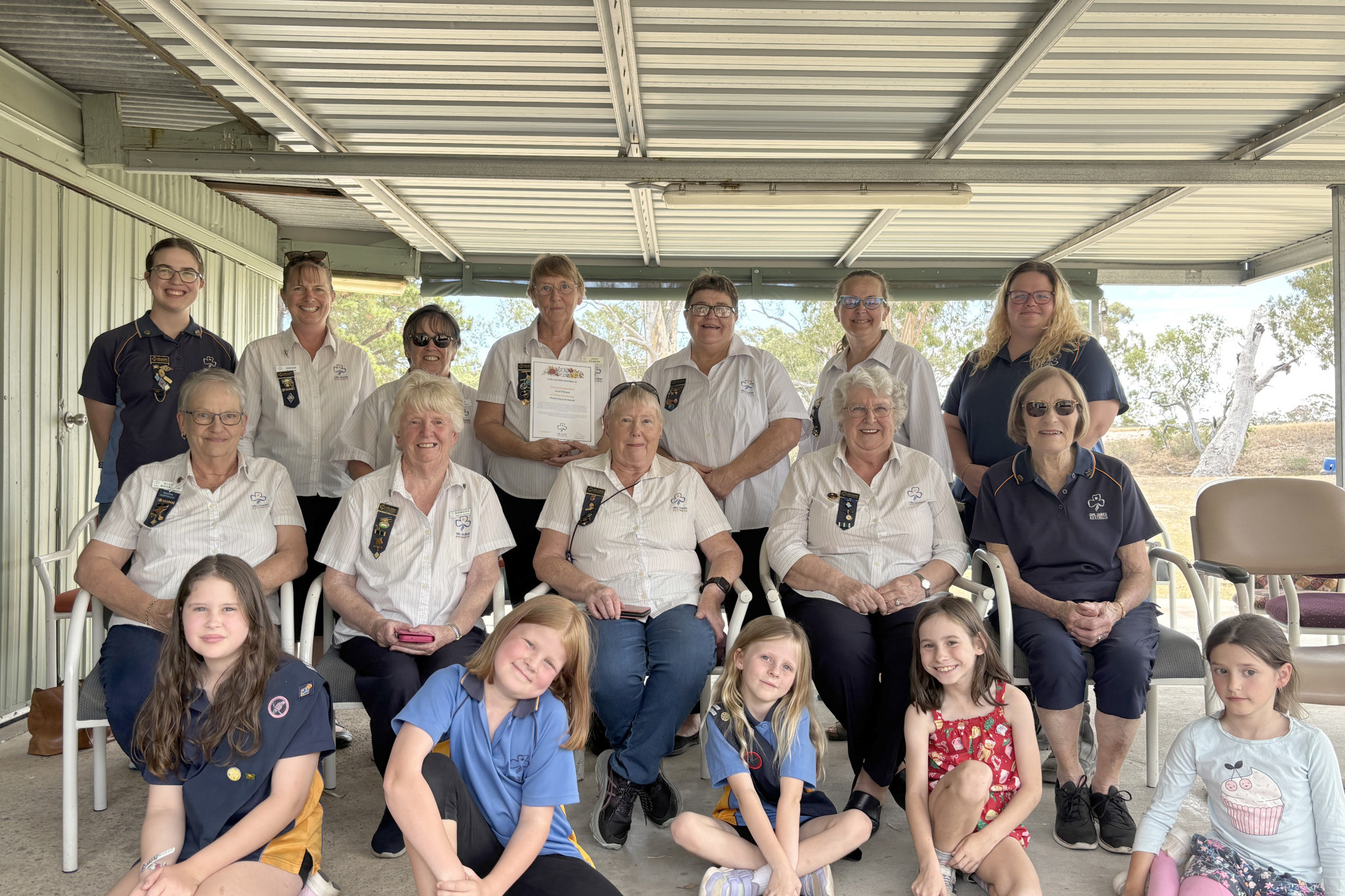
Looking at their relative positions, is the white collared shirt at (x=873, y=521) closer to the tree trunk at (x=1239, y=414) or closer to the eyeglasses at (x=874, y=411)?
the eyeglasses at (x=874, y=411)

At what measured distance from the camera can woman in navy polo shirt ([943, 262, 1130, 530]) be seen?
11.5 feet

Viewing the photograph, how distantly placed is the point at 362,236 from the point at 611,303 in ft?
19.6

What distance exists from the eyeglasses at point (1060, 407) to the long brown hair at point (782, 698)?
1.18m

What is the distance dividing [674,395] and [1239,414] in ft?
41.7

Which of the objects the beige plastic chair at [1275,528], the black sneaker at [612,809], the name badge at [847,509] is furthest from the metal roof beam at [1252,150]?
the black sneaker at [612,809]

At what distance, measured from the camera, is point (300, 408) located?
3832 mm

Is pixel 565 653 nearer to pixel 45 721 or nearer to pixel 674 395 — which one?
pixel 674 395

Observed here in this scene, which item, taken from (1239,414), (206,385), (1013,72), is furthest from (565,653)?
(1239,414)

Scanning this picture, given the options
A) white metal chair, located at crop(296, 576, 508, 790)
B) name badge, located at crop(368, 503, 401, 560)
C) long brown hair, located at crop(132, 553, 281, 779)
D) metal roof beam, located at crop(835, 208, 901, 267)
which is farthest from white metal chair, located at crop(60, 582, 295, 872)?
metal roof beam, located at crop(835, 208, 901, 267)

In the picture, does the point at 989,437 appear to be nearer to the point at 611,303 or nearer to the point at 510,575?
the point at 510,575

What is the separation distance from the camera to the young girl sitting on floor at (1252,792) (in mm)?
2213

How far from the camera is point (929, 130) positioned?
5250mm

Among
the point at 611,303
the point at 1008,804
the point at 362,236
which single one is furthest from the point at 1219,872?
the point at 611,303

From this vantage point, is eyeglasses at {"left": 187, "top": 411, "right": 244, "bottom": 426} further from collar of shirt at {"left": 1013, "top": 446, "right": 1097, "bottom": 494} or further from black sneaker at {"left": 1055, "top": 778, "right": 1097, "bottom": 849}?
black sneaker at {"left": 1055, "top": 778, "right": 1097, "bottom": 849}
